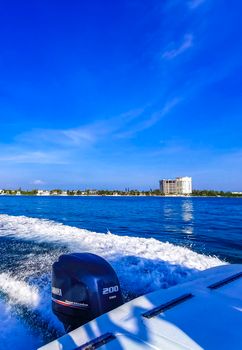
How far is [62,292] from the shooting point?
9.12ft

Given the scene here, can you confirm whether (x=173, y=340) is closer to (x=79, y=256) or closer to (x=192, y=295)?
(x=192, y=295)

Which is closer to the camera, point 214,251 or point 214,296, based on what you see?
point 214,296

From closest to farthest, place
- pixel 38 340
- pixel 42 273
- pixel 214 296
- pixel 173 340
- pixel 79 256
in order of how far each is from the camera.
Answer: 1. pixel 173 340
2. pixel 214 296
3. pixel 79 256
4. pixel 38 340
5. pixel 42 273

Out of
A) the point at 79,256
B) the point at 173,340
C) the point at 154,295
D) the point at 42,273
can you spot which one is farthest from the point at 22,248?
the point at 173,340

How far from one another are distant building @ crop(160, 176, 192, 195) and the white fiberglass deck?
153787mm

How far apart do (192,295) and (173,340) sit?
0.66m

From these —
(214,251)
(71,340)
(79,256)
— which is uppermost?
(79,256)

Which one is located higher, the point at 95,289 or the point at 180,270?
the point at 95,289

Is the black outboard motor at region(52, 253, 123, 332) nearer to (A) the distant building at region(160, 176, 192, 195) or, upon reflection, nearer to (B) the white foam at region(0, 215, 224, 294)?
(B) the white foam at region(0, 215, 224, 294)

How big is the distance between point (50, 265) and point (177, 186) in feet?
501

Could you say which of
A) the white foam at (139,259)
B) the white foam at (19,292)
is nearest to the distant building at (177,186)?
the white foam at (139,259)

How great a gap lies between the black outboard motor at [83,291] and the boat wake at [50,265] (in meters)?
0.90

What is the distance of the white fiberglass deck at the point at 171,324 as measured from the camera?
73.9 inches

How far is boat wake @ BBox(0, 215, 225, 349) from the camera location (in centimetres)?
401
